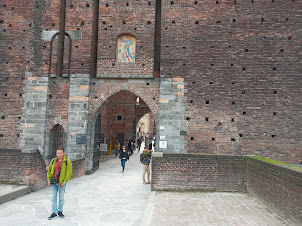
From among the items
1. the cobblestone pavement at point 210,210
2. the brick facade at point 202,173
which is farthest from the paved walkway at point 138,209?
the brick facade at point 202,173

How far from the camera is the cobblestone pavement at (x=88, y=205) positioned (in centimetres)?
467

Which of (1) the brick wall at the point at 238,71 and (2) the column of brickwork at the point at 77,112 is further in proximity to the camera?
(2) the column of brickwork at the point at 77,112

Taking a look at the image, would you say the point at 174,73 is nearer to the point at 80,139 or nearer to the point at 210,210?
the point at 80,139

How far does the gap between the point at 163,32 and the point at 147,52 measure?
114 centimetres

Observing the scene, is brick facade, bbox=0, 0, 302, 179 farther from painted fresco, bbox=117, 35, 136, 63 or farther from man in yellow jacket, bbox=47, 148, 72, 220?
man in yellow jacket, bbox=47, 148, 72, 220

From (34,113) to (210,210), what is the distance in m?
8.57

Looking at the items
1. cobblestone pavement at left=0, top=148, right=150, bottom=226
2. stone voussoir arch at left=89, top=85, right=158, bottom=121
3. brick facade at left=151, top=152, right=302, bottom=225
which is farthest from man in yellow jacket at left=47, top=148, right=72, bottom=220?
stone voussoir arch at left=89, top=85, right=158, bottom=121

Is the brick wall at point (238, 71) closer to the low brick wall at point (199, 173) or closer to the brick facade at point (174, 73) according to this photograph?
the brick facade at point (174, 73)

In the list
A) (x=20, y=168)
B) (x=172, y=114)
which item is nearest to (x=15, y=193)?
(x=20, y=168)

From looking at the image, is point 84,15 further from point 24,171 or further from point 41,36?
point 24,171

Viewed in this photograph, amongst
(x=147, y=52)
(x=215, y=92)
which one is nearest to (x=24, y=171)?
(x=147, y=52)

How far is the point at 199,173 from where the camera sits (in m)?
7.00

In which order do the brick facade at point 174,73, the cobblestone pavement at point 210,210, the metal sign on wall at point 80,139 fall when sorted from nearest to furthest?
the cobblestone pavement at point 210,210 < the brick facade at point 174,73 < the metal sign on wall at point 80,139

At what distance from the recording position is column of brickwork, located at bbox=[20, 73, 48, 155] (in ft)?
33.3
